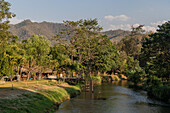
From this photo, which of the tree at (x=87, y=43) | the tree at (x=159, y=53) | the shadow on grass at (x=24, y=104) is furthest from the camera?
the tree at (x=87, y=43)

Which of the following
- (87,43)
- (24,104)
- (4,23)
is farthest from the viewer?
(87,43)

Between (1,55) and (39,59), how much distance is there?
24.1 metres

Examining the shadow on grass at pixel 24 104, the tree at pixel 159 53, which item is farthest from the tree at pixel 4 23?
the tree at pixel 159 53

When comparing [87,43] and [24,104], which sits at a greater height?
[87,43]

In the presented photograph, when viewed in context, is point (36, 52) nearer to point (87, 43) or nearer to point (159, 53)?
point (87, 43)

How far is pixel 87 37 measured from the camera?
236 ft

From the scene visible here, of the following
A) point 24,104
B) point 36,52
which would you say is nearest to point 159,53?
point 24,104

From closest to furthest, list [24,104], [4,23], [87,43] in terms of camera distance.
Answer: [24,104], [4,23], [87,43]

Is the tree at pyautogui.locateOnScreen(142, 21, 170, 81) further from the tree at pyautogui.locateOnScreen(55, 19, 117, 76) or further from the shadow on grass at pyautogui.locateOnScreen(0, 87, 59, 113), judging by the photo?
the shadow on grass at pyautogui.locateOnScreen(0, 87, 59, 113)

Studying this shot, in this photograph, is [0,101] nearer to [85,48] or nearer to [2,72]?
[2,72]

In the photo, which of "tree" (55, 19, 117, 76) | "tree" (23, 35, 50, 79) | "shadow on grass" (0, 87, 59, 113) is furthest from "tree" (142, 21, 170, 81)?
"tree" (23, 35, 50, 79)

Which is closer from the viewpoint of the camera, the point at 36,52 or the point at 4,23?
the point at 4,23

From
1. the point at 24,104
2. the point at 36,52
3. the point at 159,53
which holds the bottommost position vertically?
the point at 24,104

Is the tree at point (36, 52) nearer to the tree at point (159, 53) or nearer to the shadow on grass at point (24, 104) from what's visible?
the shadow on grass at point (24, 104)
